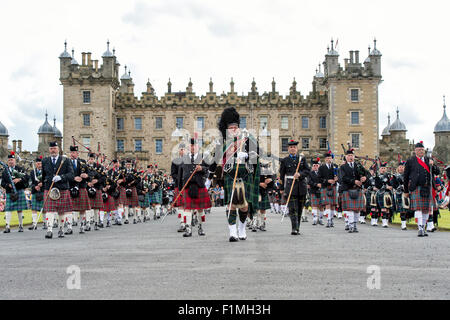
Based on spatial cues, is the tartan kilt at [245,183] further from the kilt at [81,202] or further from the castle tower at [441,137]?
the castle tower at [441,137]

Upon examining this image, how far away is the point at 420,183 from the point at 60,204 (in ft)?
28.1

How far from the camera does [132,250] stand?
9.05m

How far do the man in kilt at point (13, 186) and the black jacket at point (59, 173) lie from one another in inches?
115

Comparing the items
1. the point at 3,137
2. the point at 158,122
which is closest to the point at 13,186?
the point at 158,122

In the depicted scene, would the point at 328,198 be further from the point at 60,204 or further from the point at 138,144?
the point at 138,144

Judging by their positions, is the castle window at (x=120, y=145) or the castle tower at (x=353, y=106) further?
the castle window at (x=120, y=145)

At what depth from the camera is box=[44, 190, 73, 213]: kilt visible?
1243 cm

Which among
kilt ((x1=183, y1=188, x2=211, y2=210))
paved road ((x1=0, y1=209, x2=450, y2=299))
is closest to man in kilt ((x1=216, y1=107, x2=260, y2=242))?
paved road ((x1=0, y1=209, x2=450, y2=299))

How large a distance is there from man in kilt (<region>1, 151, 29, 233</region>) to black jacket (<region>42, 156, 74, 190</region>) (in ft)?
9.58

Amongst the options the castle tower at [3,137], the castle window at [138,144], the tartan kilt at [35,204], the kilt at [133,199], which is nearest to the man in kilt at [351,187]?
the kilt at [133,199]

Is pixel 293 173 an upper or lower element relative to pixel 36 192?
upper

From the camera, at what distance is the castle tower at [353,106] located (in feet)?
211

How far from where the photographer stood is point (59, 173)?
41.8 feet
